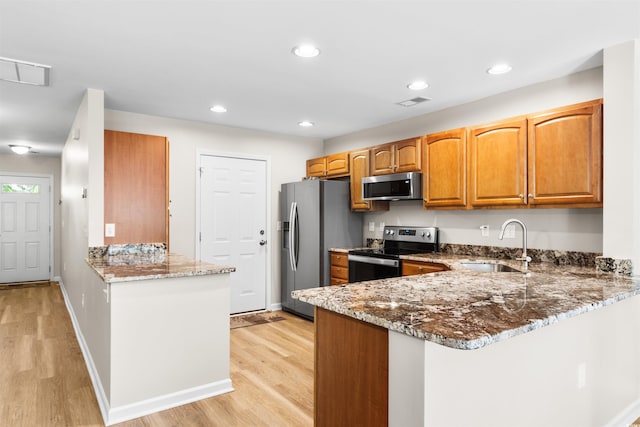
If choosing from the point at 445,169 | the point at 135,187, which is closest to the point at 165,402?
the point at 135,187

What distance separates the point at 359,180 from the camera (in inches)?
186

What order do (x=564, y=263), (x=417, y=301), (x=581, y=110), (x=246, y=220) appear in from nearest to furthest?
(x=417, y=301)
(x=581, y=110)
(x=564, y=263)
(x=246, y=220)

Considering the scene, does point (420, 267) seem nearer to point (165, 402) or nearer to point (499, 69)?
point (499, 69)

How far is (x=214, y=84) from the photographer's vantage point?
11.0ft

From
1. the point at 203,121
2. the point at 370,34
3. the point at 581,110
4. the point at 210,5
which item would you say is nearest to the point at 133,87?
the point at 203,121

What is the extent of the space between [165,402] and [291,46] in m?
2.49

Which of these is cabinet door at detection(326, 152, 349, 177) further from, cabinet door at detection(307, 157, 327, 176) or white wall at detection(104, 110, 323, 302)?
white wall at detection(104, 110, 323, 302)

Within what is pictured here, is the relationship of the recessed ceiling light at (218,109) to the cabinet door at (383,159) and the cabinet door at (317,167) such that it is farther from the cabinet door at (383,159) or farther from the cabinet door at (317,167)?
the cabinet door at (383,159)

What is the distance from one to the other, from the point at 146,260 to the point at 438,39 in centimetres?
273

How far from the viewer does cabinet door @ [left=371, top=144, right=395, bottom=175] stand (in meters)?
4.31

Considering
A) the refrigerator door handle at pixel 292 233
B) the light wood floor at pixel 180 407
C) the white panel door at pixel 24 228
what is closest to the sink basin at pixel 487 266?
the light wood floor at pixel 180 407

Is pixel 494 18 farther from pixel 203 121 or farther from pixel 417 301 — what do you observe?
pixel 203 121

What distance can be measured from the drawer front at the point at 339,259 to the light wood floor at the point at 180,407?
31.0 inches

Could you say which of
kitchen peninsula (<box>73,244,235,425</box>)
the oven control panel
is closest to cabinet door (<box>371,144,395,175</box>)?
the oven control panel
